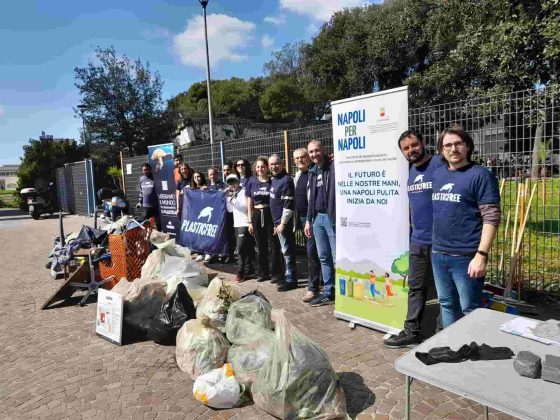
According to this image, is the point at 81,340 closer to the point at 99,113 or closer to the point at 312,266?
the point at 312,266

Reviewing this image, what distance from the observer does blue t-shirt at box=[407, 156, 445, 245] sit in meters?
3.58

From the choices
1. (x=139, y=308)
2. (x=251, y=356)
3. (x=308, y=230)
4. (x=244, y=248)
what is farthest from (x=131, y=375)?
(x=244, y=248)

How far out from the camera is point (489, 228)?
9.63ft

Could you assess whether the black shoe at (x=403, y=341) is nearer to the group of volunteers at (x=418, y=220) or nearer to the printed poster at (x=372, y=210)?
the group of volunteers at (x=418, y=220)

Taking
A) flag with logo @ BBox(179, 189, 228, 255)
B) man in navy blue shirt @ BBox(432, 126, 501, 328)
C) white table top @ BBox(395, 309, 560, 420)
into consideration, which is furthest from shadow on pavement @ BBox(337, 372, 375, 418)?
flag with logo @ BBox(179, 189, 228, 255)

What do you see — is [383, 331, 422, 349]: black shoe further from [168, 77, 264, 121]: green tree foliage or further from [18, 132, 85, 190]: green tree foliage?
[168, 77, 264, 121]: green tree foliage

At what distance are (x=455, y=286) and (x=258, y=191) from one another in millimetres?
3508

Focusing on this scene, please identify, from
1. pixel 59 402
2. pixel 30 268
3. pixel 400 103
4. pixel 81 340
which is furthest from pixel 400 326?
pixel 30 268

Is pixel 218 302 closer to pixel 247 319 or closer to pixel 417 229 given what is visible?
pixel 247 319

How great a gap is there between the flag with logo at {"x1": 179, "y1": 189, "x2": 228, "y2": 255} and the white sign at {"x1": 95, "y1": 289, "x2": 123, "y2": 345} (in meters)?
2.99

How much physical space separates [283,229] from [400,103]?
2.58 meters

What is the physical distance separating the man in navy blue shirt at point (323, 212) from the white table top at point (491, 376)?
2652mm

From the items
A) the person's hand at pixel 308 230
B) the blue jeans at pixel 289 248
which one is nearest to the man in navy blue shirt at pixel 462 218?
the person's hand at pixel 308 230

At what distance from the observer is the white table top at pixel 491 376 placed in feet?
5.27
